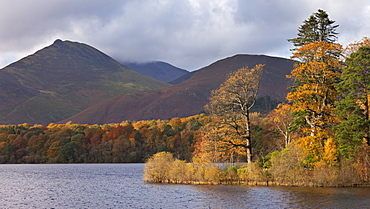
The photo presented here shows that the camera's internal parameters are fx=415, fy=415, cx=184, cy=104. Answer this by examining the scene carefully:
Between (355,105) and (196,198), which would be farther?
(355,105)

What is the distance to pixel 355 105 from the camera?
58.0 meters

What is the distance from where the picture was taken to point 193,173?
67.6 m

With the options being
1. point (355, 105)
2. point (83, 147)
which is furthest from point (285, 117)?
point (83, 147)

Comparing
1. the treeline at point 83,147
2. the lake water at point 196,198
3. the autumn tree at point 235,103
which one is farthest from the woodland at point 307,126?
the treeline at point 83,147

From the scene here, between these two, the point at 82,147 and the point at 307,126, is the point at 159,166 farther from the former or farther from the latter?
the point at 82,147

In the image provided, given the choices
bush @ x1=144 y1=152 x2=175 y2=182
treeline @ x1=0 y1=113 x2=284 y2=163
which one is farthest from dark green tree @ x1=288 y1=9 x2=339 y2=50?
treeline @ x1=0 y1=113 x2=284 y2=163

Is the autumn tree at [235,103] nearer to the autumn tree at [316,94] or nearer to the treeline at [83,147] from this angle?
the autumn tree at [316,94]

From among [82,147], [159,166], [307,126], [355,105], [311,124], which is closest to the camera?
[355,105]

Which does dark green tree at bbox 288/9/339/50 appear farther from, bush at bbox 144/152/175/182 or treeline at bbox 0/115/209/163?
treeline at bbox 0/115/209/163

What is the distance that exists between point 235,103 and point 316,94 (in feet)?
41.0

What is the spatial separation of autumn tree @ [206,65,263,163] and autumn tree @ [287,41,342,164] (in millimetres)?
6189

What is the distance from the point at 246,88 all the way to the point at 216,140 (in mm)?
9441

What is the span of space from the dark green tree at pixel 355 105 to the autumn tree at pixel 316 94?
2.99 metres

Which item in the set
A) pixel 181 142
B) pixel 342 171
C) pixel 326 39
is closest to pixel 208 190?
pixel 342 171
